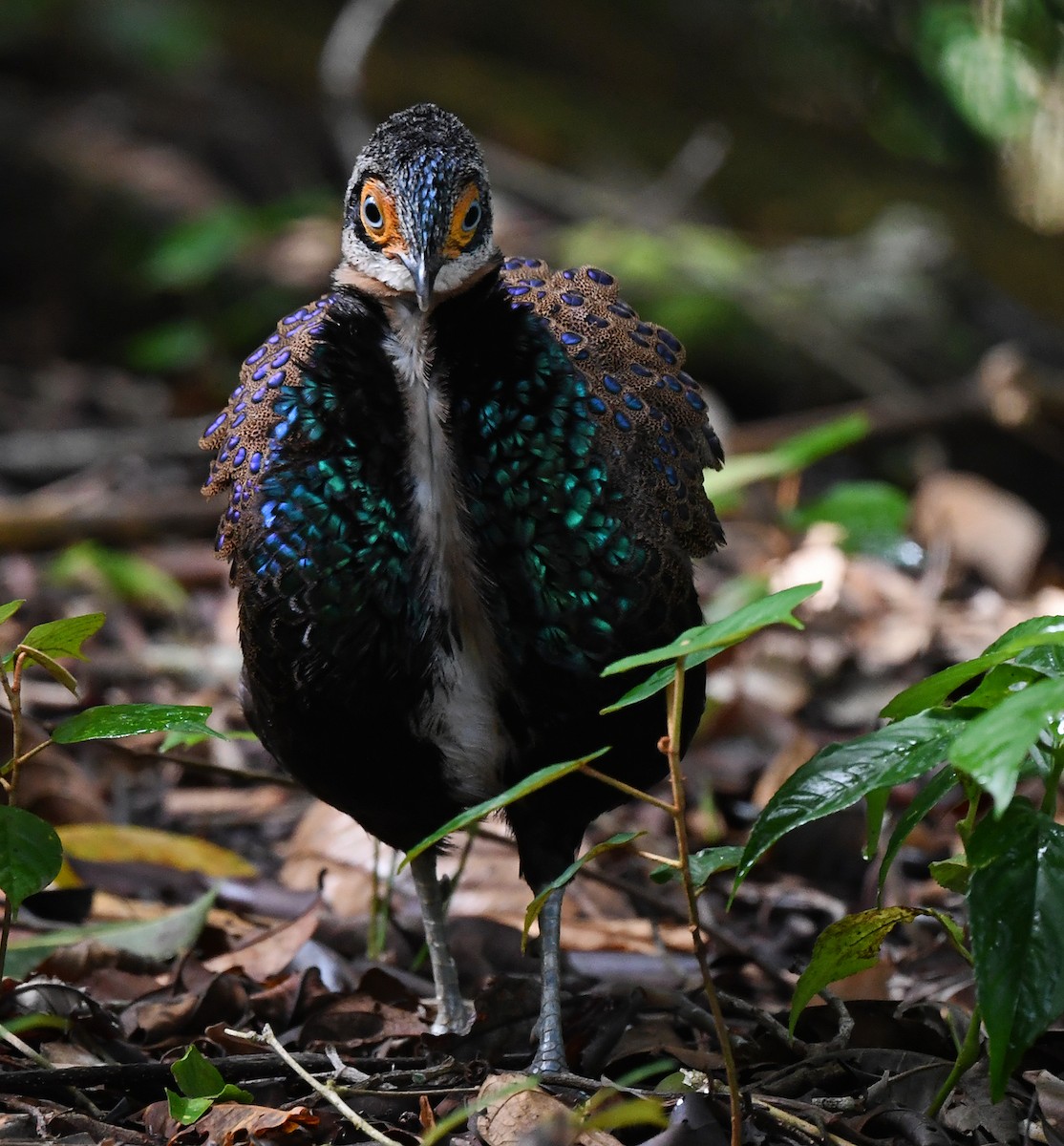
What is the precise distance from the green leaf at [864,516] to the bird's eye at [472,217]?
2816mm

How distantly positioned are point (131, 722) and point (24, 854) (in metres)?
0.29

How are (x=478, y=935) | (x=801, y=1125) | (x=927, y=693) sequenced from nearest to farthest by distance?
(x=927, y=693) < (x=801, y=1125) < (x=478, y=935)

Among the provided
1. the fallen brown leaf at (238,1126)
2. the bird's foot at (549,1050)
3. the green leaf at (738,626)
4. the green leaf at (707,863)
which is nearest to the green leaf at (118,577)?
the bird's foot at (549,1050)

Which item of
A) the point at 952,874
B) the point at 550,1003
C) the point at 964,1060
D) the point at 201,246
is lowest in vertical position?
the point at 550,1003

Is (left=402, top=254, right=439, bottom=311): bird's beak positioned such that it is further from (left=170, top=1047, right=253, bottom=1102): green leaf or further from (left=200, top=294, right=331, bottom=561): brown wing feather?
(left=170, top=1047, right=253, bottom=1102): green leaf

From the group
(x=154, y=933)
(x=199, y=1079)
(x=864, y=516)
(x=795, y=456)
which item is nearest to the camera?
(x=199, y=1079)

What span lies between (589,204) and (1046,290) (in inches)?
123

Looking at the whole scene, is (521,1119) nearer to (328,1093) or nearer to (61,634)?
(328,1093)

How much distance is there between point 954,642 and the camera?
5.71m

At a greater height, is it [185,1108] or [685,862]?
[685,862]

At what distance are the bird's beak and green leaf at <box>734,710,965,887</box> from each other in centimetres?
119

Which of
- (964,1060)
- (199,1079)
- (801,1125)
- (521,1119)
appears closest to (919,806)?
(964,1060)

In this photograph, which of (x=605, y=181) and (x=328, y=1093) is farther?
(x=605, y=181)

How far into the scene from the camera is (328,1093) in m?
2.86
